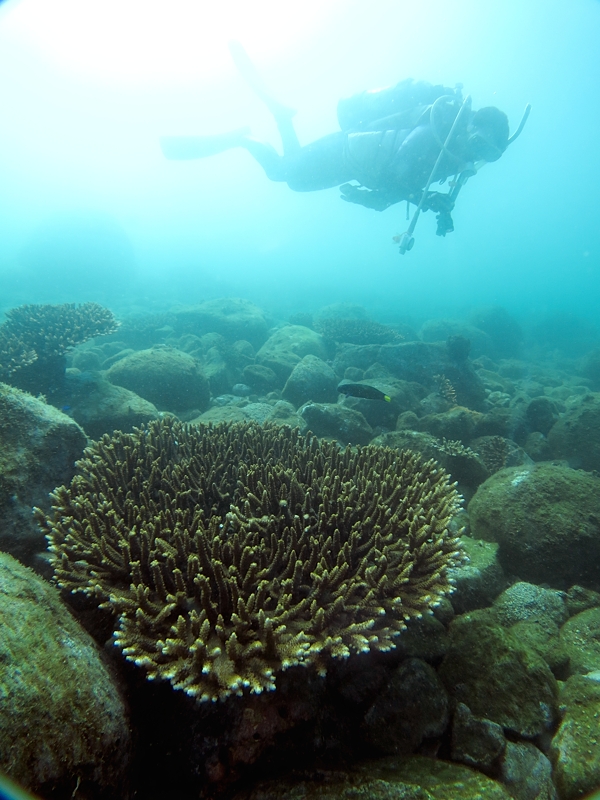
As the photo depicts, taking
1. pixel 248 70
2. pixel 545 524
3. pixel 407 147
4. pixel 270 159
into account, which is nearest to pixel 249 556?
pixel 545 524

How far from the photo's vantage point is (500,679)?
8.23 feet

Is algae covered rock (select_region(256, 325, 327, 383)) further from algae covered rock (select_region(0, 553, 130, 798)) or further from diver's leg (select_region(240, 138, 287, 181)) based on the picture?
algae covered rock (select_region(0, 553, 130, 798))

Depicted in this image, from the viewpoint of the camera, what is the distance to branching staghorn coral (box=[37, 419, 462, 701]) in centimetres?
214

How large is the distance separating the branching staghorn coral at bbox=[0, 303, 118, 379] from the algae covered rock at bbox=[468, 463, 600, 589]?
322 inches

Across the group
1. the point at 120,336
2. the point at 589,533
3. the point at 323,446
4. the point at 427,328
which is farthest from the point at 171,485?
the point at 427,328

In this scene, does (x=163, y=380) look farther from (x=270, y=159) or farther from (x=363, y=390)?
(x=270, y=159)

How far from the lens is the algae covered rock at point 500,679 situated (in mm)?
2385

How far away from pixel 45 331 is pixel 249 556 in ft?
24.8

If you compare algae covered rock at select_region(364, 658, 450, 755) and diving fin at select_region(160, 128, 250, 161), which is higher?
diving fin at select_region(160, 128, 250, 161)

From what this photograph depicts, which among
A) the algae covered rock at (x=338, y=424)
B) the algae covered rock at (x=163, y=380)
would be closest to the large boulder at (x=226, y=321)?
the algae covered rock at (x=163, y=380)

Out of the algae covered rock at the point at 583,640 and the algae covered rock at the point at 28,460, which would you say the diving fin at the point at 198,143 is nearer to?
the algae covered rock at the point at 28,460

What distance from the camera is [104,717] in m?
1.76

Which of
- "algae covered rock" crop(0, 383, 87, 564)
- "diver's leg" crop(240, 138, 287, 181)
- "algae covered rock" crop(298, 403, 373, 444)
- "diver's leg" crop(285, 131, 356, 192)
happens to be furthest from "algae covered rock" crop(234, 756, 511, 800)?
"diver's leg" crop(240, 138, 287, 181)

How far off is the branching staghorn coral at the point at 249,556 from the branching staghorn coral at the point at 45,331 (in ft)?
15.3
